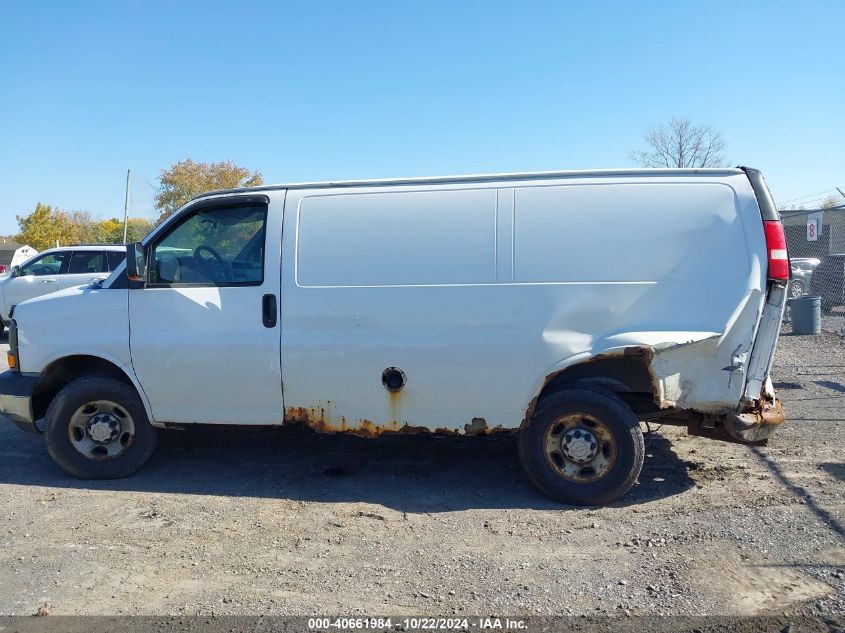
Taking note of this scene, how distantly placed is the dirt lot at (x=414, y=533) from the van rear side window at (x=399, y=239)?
1.64 metres

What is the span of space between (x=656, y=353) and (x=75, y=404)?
436cm

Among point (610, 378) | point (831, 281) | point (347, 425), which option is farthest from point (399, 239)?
point (831, 281)

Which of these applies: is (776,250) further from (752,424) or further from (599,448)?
(599,448)

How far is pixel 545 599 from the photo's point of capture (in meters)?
3.71

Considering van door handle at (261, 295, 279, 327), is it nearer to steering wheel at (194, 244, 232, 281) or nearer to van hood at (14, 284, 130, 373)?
steering wheel at (194, 244, 232, 281)

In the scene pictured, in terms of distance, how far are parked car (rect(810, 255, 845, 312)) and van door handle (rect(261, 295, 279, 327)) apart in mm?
16652

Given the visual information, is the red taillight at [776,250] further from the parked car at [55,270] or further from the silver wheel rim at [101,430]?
the parked car at [55,270]

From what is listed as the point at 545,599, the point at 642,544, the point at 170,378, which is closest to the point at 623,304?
the point at 642,544

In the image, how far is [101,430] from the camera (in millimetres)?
5570

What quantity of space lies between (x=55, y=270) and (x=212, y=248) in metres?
10.7

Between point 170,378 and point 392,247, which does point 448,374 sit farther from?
point 170,378

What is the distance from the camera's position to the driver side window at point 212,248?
5418mm

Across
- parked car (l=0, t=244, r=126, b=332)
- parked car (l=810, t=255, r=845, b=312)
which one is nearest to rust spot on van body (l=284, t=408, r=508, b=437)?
parked car (l=0, t=244, r=126, b=332)

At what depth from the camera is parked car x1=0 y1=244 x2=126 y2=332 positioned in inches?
562
